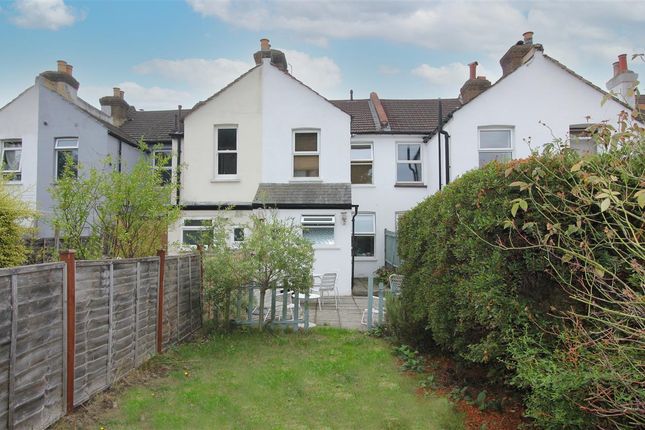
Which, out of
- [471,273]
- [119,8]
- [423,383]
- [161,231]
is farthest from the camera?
[119,8]

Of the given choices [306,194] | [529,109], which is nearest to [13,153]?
[306,194]

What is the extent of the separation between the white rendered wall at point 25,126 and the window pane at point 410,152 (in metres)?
13.6

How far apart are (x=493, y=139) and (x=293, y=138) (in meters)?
6.71

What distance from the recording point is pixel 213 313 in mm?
7906

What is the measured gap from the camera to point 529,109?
13.6 metres

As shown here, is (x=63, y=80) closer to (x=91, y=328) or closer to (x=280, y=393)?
(x=91, y=328)

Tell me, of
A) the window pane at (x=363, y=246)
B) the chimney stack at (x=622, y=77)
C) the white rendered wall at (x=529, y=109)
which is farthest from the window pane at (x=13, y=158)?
the chimney stack at (x=622, y=77)

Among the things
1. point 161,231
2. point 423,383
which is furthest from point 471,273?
point 161,231

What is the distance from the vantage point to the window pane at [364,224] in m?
16.6

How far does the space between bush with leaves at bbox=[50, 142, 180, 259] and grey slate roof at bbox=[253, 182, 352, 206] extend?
5.57 metres

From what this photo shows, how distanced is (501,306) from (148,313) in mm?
4642

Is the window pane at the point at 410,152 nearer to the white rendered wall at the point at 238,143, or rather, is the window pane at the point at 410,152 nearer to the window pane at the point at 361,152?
the window pane at the point at 361,152

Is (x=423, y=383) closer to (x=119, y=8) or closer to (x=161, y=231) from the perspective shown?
(x=161, y=231)

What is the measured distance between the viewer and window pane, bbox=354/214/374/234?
54.5 feet
